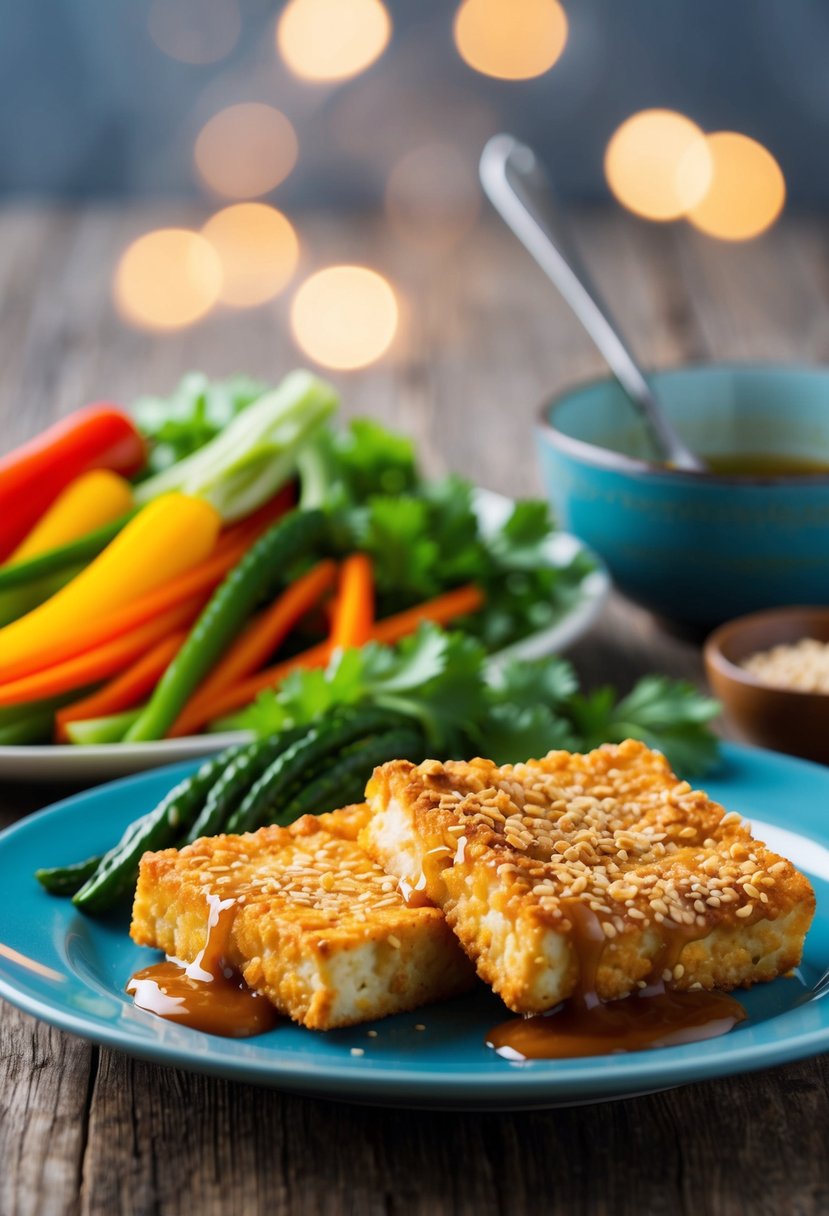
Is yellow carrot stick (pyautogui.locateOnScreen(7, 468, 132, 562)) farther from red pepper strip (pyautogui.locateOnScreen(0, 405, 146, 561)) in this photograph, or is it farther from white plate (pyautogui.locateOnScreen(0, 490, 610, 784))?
white plate (pyautogui.locateOnScreen(0, 490, 610, 784))

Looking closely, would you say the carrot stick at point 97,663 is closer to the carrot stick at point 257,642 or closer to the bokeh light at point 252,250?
the carrot stick at point 257,642

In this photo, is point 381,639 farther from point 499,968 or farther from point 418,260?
point 418,260

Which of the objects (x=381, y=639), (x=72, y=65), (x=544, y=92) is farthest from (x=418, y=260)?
(x=381, y=639)

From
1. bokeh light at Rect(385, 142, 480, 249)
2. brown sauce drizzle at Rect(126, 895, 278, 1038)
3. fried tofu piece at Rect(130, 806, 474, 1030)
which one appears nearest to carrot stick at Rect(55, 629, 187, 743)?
fried tofu piece at Rect(130, 806, 474, 1030)

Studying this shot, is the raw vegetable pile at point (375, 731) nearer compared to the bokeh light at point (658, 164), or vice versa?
the raw vegetable pile at point (375, 731)

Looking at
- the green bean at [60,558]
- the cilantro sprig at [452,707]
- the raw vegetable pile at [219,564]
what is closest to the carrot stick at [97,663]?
the raw vegetable pile at [219,564]
